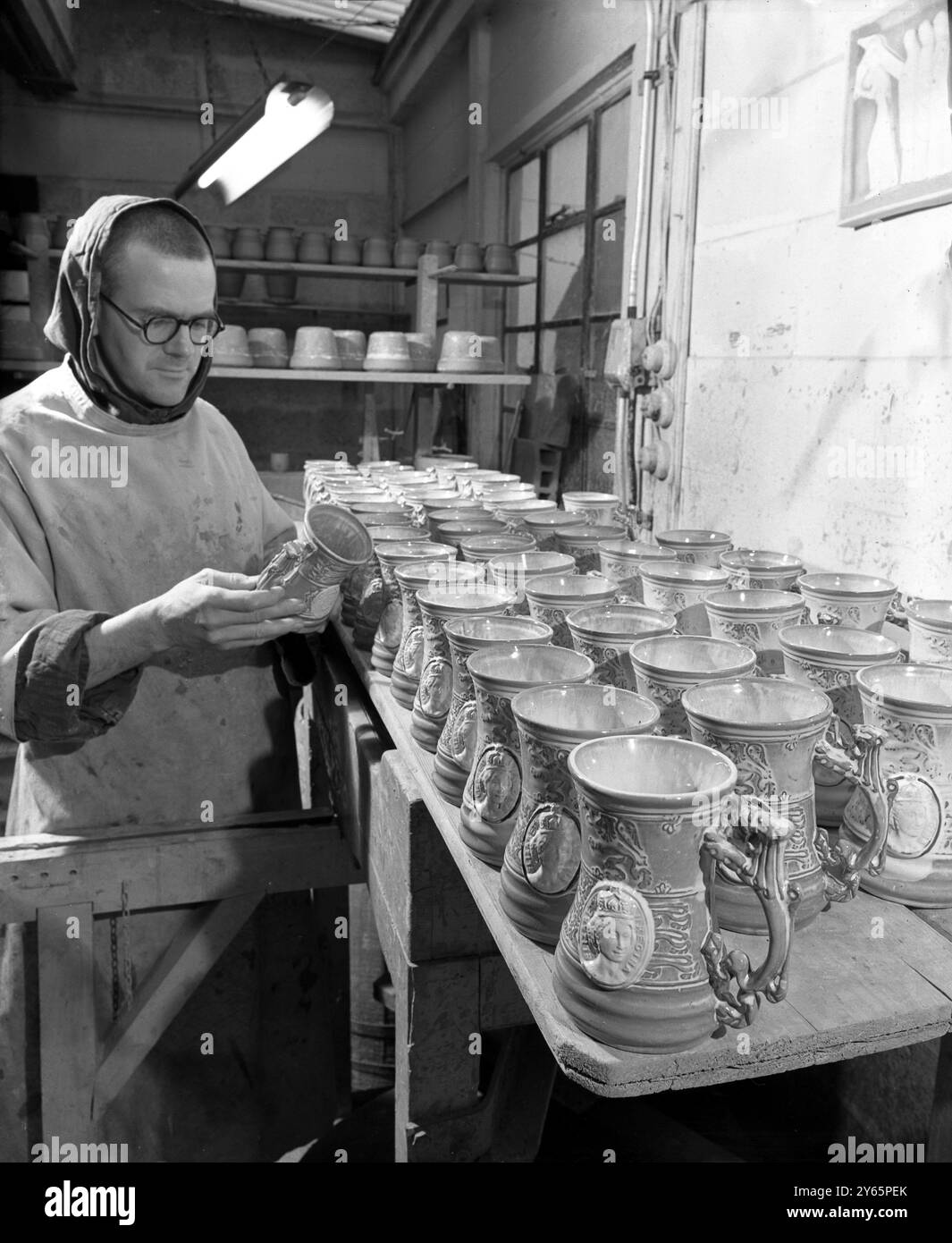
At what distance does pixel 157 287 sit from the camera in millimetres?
1772

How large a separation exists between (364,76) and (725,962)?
933 cm

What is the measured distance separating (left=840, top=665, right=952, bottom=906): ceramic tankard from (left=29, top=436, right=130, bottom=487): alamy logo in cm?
151

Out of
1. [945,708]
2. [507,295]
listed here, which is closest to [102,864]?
[945,708]

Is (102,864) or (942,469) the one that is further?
(942,469)

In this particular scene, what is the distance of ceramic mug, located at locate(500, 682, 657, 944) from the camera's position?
92 cm

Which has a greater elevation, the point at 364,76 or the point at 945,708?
the point at 364,76

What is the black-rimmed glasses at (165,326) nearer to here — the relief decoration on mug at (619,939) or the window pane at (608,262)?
the relief decoration on mug at (619,939)

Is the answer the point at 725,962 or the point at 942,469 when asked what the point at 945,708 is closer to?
the point at 725,962

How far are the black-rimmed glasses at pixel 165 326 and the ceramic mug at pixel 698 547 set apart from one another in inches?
37.6

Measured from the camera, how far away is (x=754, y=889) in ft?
2.57

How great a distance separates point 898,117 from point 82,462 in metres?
1.80

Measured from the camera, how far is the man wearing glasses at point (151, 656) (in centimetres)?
159

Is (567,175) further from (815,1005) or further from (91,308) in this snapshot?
(815,1005)
